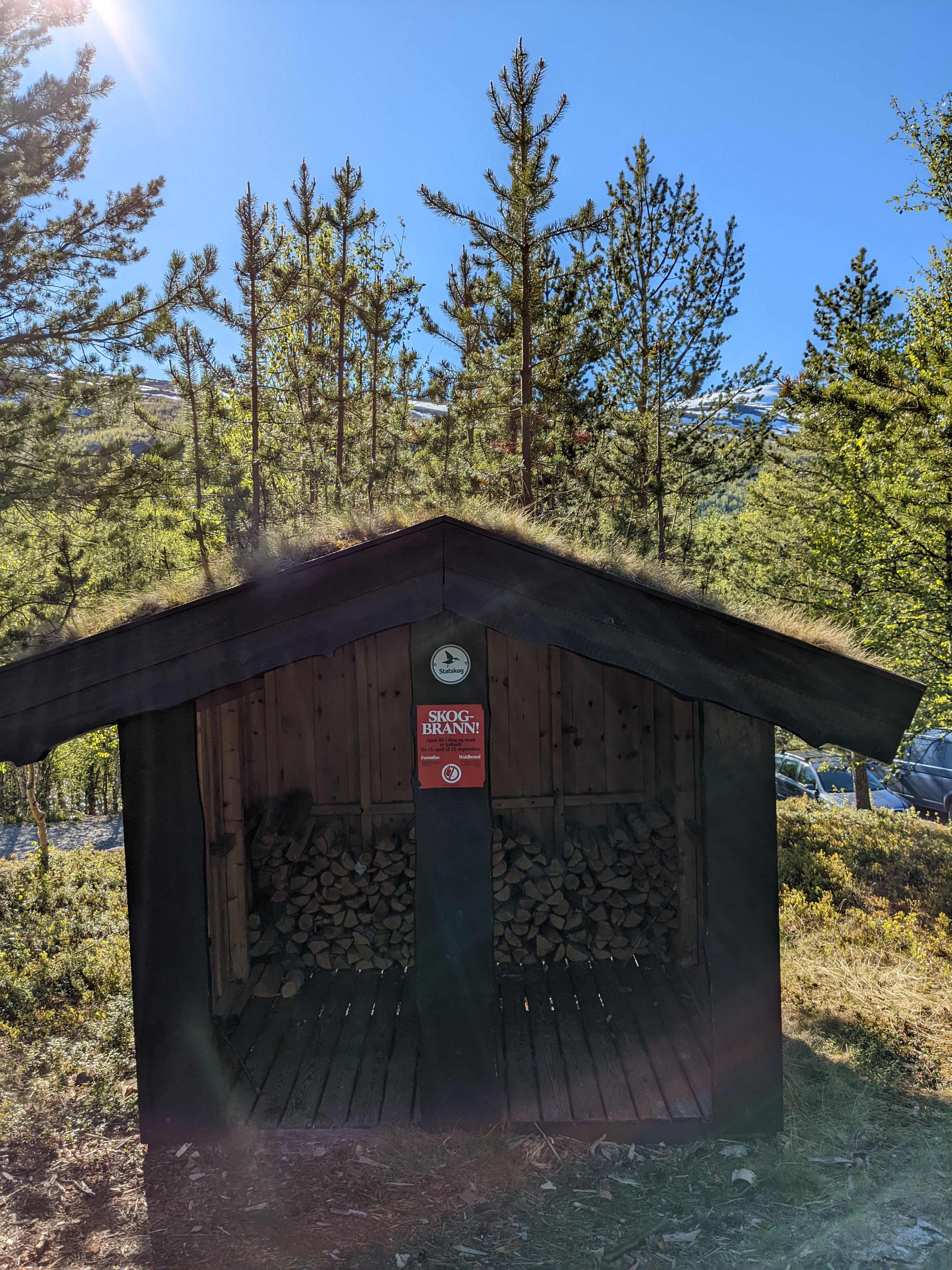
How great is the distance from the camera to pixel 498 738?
6785mm

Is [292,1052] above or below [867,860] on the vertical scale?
above

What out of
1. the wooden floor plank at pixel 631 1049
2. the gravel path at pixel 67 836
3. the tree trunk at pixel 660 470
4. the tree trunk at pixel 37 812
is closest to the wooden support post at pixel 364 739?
the wooden floor plank at pixel 631 1049

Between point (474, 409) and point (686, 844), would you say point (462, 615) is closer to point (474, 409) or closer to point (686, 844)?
point (686, 844)

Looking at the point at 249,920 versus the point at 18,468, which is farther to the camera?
the point at 18,468

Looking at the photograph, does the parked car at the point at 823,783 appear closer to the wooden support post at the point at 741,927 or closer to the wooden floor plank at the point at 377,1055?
the wooden floor plank at the point at 377,1055

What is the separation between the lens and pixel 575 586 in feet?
13.2

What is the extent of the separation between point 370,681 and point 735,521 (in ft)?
68.1

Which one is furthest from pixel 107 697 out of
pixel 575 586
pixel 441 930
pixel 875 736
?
pixel 875 736

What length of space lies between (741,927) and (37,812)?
9964mm

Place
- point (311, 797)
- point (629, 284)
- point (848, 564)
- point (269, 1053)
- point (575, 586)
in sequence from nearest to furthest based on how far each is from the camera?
point (575, 586)
point (269, 1053)
point (311, 797)
point (848, 564)
point (629, 284)

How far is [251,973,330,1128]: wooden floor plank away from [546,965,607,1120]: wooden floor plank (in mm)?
1734

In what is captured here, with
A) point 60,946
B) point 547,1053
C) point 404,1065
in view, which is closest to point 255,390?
point 60,946

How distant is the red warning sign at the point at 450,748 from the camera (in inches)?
170

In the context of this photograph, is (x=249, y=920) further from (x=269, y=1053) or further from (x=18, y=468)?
(x=18, y=468)
